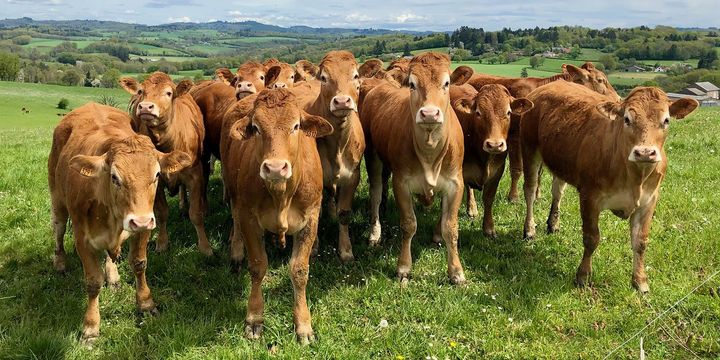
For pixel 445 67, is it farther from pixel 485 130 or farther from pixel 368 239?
pixel 368 239

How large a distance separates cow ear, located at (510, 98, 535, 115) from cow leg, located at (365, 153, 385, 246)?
6.69 ft

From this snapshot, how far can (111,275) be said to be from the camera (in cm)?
614

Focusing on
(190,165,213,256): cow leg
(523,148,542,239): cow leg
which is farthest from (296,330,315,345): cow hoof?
(523,148,542,239): cow leg

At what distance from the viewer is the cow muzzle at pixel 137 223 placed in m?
4.40

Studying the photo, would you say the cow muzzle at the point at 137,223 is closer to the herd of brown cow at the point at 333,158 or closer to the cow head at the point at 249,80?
the herd of brown cow at the point at 333,158

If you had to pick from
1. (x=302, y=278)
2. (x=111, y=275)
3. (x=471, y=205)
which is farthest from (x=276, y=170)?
(x=471, y=205)

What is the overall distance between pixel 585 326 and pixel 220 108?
21.4 feet

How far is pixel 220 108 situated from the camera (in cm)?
902

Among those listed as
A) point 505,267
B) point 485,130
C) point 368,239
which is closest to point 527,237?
point 505,267

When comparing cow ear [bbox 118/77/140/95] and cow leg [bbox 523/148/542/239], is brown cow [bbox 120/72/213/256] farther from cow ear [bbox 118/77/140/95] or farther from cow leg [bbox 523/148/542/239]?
cow leg [bbox 523/148/542/239]

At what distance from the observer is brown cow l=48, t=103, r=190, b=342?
4.57 meters

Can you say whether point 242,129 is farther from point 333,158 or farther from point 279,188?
point 333,158

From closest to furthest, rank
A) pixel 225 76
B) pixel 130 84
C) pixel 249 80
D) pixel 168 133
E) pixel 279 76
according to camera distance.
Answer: pixel 168 133, pixel 130 84, pixel 249 80, pixel 279 76, pixel 225 76

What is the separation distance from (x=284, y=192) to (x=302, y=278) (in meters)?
0.97
